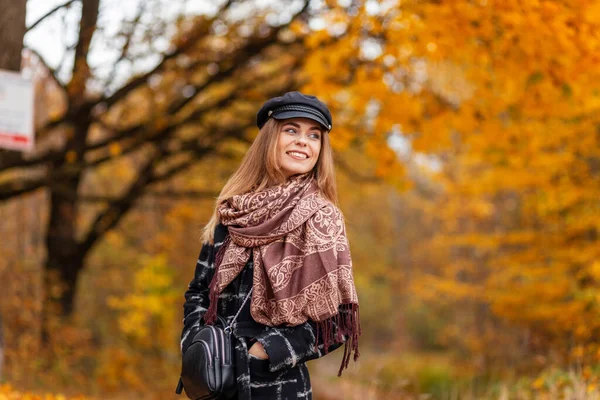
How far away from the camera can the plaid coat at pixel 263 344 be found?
211 centimetres

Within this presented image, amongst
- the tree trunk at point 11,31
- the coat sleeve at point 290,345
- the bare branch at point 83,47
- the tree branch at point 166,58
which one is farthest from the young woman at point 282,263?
the tree branch at point 166,58

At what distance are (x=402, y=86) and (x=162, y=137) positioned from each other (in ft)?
10.4

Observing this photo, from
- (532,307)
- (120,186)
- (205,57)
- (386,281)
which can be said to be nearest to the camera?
(205,57)

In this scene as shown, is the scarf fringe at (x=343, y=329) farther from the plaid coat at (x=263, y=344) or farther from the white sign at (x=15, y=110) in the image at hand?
the white sign at (x=15, y=110)

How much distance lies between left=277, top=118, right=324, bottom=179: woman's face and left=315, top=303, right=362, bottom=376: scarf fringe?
565 millimetres

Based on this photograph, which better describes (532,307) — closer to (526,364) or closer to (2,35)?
(526,364)

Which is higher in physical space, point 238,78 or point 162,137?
point 238,78

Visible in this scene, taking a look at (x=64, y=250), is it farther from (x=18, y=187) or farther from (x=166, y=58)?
(x=166, y=58)

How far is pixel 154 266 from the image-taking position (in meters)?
12.5

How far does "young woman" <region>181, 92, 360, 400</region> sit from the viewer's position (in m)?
2.13

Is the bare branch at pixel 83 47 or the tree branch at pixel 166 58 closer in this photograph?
the bare branch at pixel 83 47

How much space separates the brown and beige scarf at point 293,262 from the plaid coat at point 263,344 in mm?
51

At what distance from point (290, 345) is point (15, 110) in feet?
8.75

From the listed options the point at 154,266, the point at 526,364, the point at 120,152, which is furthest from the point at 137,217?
the point at 526,364
